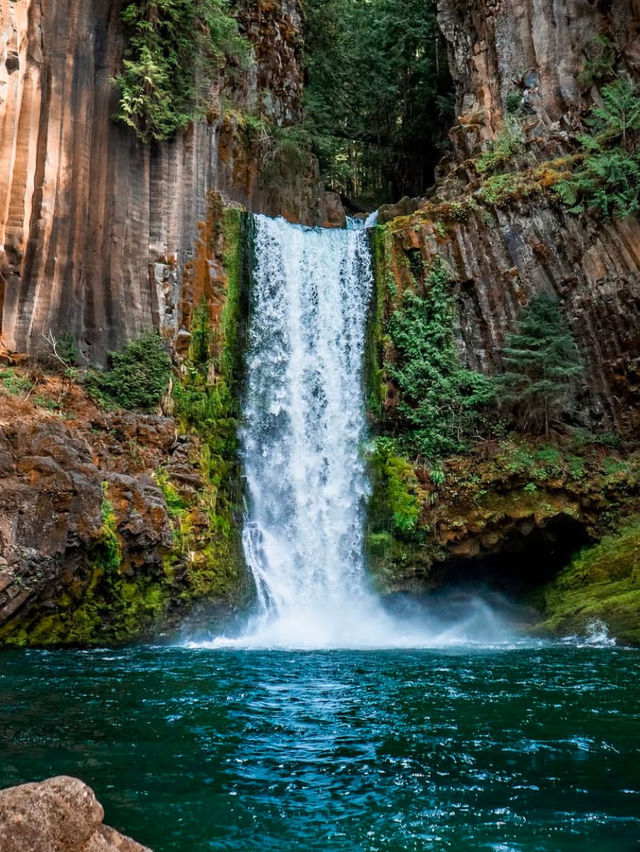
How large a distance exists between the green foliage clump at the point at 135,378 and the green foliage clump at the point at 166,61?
21.2 feet

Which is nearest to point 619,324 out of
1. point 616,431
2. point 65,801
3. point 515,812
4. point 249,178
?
point 616,431

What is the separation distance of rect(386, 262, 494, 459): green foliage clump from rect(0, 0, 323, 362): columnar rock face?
662cm

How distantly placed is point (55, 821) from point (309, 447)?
649 inches

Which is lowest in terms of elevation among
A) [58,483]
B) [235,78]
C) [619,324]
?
[58,483]

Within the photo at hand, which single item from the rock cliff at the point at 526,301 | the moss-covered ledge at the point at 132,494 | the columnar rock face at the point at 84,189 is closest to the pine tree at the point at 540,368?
the rock cliff at the point at 526,301

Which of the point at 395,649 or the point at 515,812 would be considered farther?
the point at 395,649

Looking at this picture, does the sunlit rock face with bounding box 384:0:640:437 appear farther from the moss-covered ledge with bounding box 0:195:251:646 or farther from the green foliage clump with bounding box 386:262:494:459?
the moss-covered ledge with bounding box 0:195:251:646

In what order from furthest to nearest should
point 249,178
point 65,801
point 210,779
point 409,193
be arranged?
point 409,193
point 249,178
point 210,779
point 65,801

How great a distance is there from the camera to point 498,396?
20281 millimetres

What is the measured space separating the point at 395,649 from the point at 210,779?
8955mm

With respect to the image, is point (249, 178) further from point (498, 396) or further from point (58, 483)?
point (58, 483)

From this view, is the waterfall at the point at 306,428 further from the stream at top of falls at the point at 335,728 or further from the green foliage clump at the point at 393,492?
the green foliage clump at the point at 393,492

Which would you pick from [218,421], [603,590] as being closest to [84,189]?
[218,421]

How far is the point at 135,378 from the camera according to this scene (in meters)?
18.8
